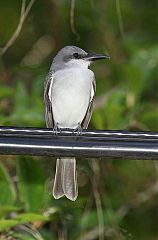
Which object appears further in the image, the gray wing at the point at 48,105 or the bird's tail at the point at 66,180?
the gray wing at the point at 48,105

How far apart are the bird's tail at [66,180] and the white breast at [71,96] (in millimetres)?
301

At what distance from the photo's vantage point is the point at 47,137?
3039 mm

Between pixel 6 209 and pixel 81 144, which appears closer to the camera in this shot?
pixel 81 144

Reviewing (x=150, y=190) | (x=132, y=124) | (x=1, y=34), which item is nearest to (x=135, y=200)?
(x=150, y=190)

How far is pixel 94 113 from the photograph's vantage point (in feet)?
16.6

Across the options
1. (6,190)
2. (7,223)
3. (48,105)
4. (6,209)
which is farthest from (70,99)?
(7,223)

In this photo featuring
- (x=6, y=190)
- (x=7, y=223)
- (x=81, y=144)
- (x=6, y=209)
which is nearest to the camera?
(x=81, y=144)

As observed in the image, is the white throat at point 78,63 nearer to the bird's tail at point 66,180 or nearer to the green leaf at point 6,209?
the bird's tail at point 66,180

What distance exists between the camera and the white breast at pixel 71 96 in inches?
189

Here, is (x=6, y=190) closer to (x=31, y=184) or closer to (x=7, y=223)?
(x=31, y=184)

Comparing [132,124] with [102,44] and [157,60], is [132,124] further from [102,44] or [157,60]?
[102,44]

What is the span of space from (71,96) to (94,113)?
32 centimetres

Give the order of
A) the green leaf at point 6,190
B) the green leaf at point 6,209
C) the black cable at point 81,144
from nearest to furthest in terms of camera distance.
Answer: the black cable at point 81,144
the green leaf at point 6,209
the green leaf at point 6,190

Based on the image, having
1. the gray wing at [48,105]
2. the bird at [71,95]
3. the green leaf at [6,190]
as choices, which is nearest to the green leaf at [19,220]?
the green leaf at [6,190]
